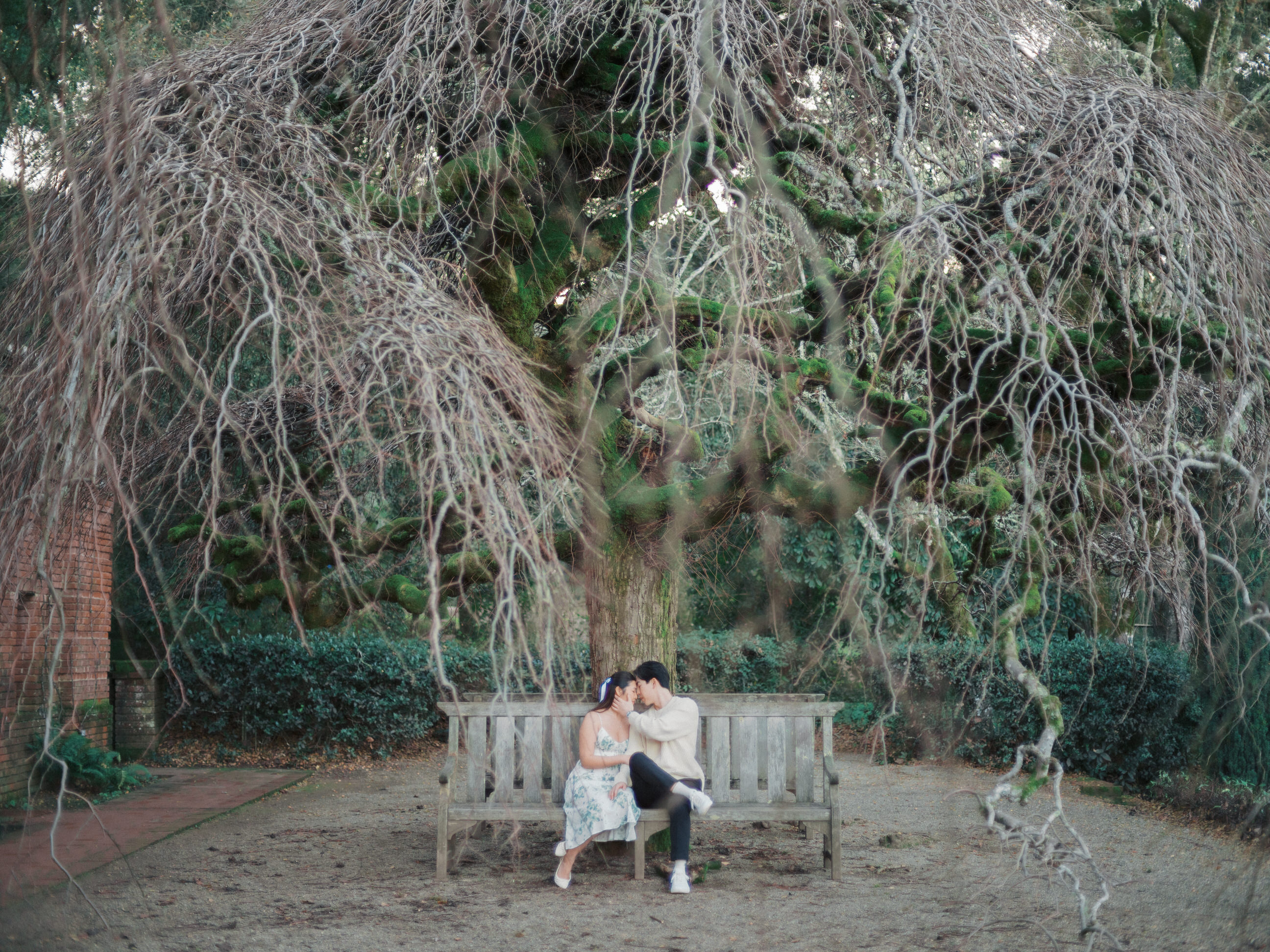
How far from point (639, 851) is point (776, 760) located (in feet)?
3.18

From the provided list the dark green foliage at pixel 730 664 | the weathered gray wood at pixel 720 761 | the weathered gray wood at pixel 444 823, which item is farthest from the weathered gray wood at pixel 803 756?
the dark green foliage at pixel 730 664

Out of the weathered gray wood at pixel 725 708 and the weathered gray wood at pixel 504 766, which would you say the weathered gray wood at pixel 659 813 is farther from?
the weathered gray wood at pixel 725 708

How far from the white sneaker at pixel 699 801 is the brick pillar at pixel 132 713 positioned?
7.92m

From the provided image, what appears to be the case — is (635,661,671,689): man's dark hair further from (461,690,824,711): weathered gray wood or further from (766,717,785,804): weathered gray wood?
(766,717,785,804): weathered gray wood

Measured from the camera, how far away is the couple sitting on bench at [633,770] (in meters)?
5.69

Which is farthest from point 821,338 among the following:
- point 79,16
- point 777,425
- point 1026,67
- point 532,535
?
point 79,16

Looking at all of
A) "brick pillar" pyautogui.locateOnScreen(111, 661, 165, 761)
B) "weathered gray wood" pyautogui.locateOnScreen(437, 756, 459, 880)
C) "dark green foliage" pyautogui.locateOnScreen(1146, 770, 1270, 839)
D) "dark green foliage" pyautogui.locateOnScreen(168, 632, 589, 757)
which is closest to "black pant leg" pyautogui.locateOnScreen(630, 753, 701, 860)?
"weathered gray wood" pyautogui.locateOnScreen(437, 756, 459, 880)

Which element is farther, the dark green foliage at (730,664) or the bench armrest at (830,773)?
the dark green foliage at (730,664)

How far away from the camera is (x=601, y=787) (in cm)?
573

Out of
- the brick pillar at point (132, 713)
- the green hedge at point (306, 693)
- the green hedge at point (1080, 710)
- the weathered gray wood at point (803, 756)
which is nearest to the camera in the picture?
the weathered gray wood at point (803, 756)

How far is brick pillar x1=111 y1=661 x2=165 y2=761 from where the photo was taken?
37.6ft

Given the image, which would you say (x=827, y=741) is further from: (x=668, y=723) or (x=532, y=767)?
(x=532, y=767)

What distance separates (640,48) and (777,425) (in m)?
1.73

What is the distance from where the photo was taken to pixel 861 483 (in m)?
5.48
